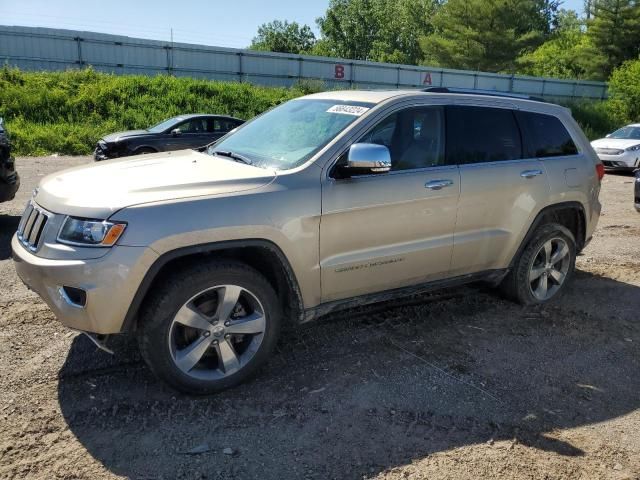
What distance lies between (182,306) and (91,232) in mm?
631

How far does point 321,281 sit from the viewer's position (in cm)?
372

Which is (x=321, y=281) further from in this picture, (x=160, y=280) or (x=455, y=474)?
(x=455, y=474)

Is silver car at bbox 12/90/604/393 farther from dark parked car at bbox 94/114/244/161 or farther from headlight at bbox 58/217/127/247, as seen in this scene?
dark parked car at bbox 94/114/244/161

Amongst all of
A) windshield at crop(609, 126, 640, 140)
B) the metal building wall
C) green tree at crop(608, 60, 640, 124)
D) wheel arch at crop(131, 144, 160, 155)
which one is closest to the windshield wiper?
wheel arch at crop(131, 144, 160, 155)

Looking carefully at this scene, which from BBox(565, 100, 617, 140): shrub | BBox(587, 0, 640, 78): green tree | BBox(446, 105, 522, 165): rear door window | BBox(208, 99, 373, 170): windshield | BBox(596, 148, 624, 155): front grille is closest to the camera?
BBox(208, 99, 373, 170): windshield

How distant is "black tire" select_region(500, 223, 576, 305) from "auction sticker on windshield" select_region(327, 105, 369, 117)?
1979 millimetres

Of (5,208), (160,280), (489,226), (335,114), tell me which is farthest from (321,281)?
(5,208)

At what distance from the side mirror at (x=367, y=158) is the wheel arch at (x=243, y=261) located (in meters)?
0.73

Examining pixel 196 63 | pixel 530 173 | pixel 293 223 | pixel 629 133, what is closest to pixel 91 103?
pixel 196 63

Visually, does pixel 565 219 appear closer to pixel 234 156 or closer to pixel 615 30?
pixel 234 156

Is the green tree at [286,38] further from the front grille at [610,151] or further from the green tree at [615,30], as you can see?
the front grille at [610,151]

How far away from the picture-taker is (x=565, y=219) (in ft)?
17.8

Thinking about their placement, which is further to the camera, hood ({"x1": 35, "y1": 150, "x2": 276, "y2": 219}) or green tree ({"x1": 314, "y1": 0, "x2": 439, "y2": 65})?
Answer: green tree ({"x1": 314, "y1": 0, "x2": 439, "y2": 65})

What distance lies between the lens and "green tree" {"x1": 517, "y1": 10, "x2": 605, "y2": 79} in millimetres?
47875
